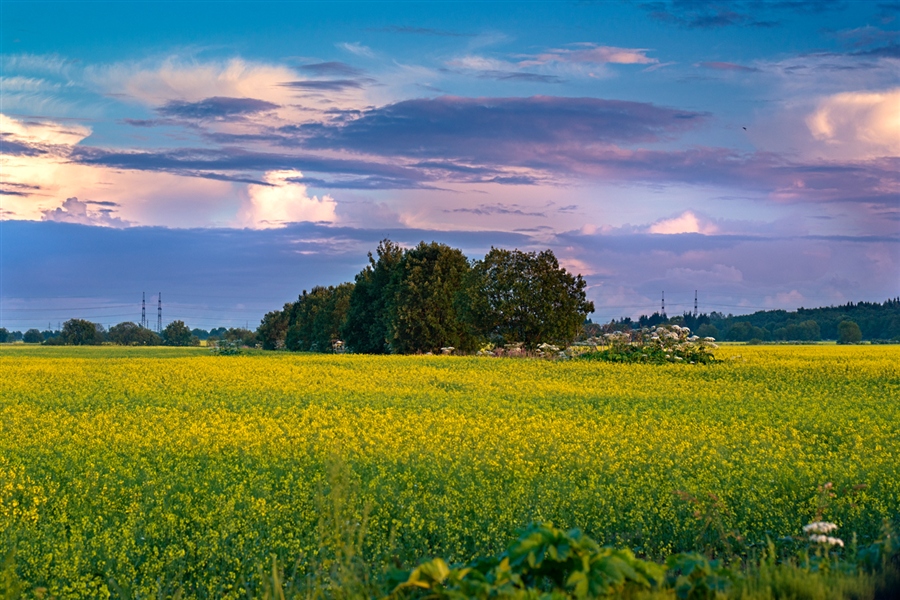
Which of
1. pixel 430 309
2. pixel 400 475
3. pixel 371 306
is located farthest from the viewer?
pixel 371 306

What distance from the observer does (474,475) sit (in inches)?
414

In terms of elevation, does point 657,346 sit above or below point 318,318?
below

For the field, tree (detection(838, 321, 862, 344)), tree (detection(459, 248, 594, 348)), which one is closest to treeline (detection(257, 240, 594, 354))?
tree (detection(459, 248, 594, 348))

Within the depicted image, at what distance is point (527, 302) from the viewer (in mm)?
41031

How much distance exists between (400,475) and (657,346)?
25278 millimetres

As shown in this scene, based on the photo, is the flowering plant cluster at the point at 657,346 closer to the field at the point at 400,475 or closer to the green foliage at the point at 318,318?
the field at the point at 400,475

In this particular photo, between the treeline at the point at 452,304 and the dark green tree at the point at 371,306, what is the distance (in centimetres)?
7

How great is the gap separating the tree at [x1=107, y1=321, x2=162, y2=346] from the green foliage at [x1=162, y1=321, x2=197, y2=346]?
1148 mm

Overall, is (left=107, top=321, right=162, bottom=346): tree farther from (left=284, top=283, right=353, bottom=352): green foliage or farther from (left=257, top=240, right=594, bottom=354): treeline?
(left=257, top=240, right=594, bottom=354): treeline

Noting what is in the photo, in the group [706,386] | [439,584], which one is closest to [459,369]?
[706,386]

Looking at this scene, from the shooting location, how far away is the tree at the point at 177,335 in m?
104

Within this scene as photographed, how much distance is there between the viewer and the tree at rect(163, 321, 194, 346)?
104188mm

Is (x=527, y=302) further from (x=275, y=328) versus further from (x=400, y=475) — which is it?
(x=275, y=328)

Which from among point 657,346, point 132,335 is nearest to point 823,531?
point 657,346
